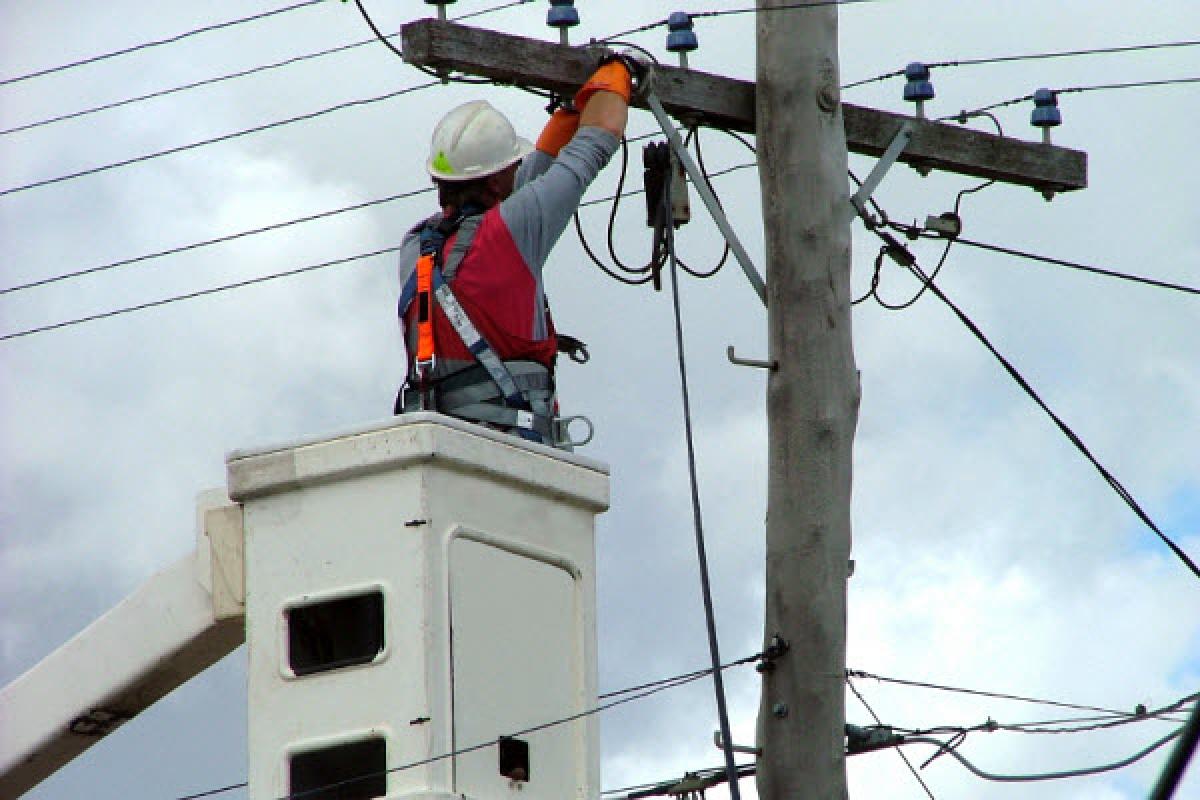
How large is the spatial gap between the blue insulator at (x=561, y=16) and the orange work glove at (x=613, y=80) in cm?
27

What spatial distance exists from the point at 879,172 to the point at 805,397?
4.97 ft

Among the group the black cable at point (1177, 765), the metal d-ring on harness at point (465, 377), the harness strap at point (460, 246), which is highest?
the harness strap at point (460, 246)

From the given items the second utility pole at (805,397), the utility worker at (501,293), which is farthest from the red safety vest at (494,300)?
the second utility pole at (805,397)

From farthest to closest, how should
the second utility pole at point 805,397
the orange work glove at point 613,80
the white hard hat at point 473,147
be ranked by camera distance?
the white hard hat at point 473,147 < the orange work glove at point 613,80 < the second utility pole at point 805,397

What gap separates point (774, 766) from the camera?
9922 mm

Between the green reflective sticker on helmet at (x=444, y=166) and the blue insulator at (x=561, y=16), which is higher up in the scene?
the blue insulator at (x=561, y=16)

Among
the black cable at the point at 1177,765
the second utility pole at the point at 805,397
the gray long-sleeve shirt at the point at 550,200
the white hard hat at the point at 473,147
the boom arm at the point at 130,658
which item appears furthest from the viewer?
the white hard hat at the point at 473,147

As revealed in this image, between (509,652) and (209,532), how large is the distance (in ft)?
4.79

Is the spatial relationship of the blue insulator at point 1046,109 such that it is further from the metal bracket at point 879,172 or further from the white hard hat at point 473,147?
the white hard hat at point 473,147

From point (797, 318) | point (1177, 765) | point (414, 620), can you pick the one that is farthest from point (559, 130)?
point (1177, 765)

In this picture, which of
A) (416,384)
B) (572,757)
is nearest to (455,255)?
(416,384)

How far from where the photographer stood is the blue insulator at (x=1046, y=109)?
12203mm

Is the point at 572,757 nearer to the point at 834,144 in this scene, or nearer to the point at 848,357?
the point at 848,357

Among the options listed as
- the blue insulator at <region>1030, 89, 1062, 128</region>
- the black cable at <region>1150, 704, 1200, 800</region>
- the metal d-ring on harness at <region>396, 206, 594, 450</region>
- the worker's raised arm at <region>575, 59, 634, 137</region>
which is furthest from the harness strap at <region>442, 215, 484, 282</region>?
the black cable at <region>1150, 704, 1200, 800</region>
